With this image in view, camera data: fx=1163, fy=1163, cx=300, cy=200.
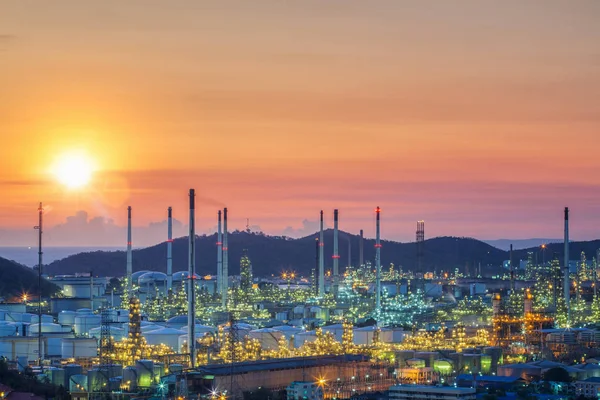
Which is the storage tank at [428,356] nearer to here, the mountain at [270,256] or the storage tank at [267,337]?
the storage tank at [267,337]

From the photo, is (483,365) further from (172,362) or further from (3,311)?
(3,311)

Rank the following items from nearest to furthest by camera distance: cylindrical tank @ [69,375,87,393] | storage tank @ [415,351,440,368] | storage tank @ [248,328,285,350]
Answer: cylindrical tank @ [69,375,87,393] < storage tank @ [415,351,440,368] < storage tank @ [248,328,285,350]

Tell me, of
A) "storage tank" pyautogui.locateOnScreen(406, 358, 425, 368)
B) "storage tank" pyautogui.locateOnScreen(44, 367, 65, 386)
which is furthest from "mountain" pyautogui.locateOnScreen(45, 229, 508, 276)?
"storage tank" pyautogui.locateOnScreen(44, 367, 65, 386)

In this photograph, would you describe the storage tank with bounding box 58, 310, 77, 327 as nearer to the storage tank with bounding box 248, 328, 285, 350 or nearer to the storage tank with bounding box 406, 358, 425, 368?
the storage tank with bounding box 248, 328, 285, 350

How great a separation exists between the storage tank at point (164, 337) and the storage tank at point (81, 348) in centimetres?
200

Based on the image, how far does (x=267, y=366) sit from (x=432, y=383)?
383 centimetres

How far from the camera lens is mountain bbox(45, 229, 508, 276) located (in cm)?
8488

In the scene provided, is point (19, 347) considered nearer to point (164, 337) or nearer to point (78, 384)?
point (164, 337)

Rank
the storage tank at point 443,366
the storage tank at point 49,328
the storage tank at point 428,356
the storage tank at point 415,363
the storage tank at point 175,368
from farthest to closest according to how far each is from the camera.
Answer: the storage tank at point 49,328, the storage tank at point 428,356, the storage tank at point 443,366, the storage tank at point 415,363, the storage tank at point 175,368

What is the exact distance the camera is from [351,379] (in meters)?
26.6

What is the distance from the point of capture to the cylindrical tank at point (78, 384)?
22.9m

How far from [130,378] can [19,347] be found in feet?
17.7

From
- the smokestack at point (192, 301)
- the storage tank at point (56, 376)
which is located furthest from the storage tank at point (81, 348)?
the storage tank at point (56, 376)

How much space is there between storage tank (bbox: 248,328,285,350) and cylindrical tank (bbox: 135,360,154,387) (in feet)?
24.0
